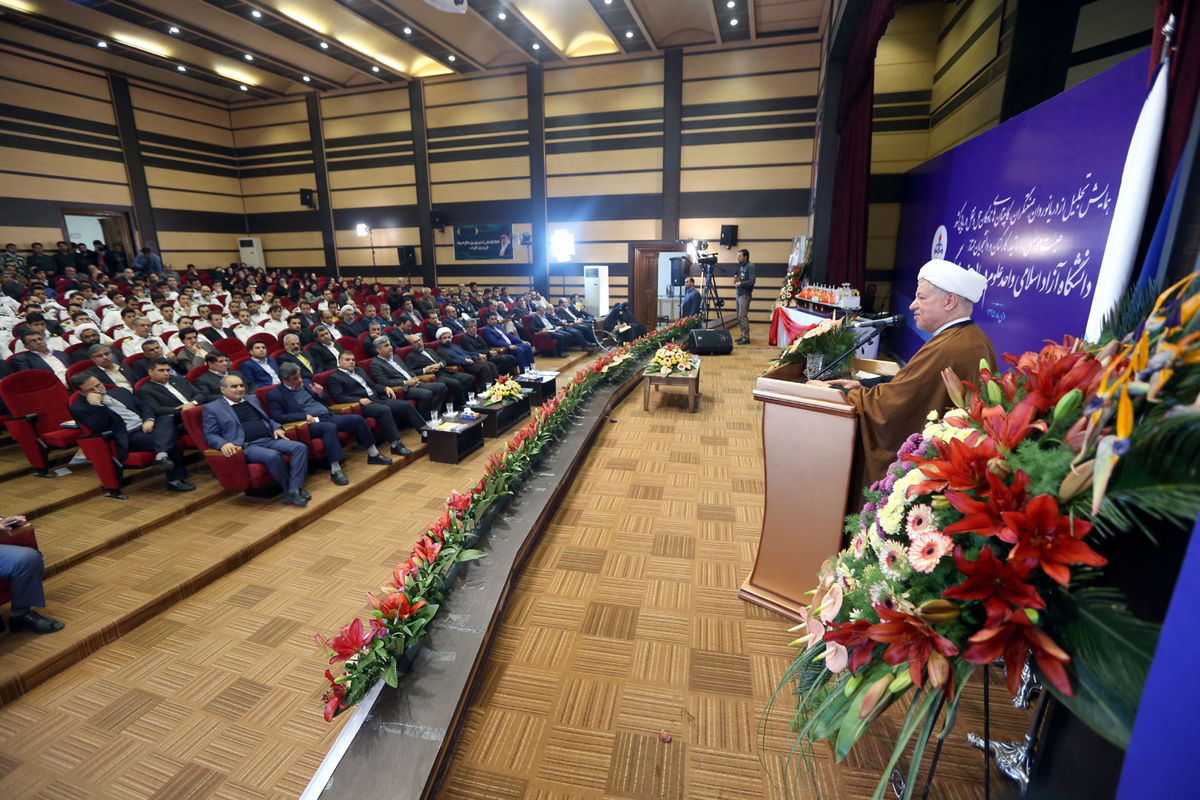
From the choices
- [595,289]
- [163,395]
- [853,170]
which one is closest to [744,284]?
[853,170]

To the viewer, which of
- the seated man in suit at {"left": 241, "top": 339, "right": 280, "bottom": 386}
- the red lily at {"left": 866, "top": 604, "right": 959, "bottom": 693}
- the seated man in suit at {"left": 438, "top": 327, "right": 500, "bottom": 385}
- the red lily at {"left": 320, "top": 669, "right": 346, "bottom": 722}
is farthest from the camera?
the seated man in suit at {"left": 438, "top": 327, "right": 500, "bottom": 385}

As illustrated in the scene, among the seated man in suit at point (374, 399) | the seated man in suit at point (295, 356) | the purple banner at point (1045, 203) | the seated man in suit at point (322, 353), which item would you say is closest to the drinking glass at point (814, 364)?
the purple banner at point (1045, 203)

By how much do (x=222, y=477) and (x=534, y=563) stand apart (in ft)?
7.80

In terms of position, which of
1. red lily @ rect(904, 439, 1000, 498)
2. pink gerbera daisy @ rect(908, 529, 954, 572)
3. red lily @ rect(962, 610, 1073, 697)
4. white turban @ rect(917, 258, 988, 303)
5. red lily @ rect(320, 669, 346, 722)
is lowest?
red lily @ rect(320, 669, 346, 722)

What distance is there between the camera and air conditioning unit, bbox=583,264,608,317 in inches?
456

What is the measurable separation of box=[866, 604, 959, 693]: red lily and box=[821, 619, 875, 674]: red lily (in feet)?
0.12

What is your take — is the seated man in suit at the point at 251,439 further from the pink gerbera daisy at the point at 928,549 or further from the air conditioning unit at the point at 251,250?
the air conditioning unit at the point at 251,250

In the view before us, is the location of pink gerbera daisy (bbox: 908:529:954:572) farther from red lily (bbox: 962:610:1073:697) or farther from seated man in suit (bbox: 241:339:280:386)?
seated man in suit (bbox: 241:339:280:386)

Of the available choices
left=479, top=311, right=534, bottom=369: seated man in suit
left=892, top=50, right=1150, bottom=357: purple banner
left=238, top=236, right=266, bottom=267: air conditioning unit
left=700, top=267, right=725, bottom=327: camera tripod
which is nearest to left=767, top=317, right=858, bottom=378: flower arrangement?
left=892, top=50, right=1150, bottom=357: purple banner

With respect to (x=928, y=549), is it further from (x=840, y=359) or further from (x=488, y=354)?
(x=488, y=354)

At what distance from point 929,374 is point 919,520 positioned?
1.12 meters

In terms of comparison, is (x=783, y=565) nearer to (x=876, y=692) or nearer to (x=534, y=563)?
(x=534, y=563)

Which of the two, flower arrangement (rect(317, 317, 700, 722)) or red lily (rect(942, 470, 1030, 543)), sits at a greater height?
red lily (rect(942, 470, 1030, 543))

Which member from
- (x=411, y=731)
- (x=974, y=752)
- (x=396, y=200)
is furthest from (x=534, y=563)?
(x=396, y=200)
